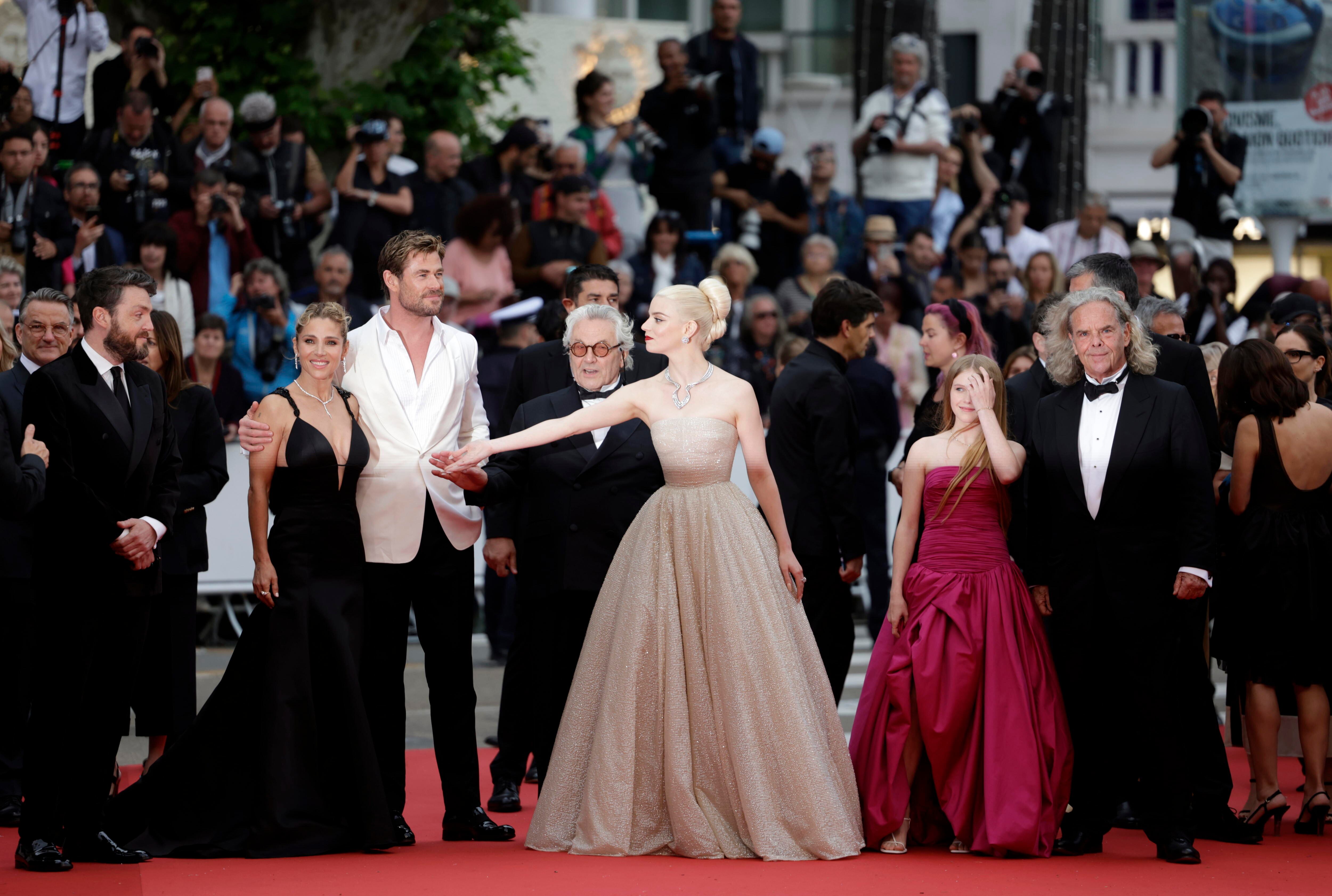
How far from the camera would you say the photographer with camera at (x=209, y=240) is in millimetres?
11938

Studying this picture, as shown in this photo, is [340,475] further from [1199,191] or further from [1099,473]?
[1199,191]

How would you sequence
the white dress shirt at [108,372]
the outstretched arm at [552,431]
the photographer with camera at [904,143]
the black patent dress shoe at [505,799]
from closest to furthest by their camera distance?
the white dress shirt at [108,372] < the outstretched arm at [552,431] < the black patent dress shoe at [505,799] < the photographer with camera at [904,143]

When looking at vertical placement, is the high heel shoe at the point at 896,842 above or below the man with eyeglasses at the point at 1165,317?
below

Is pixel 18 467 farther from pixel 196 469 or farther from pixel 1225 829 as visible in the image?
pixel 1225 829

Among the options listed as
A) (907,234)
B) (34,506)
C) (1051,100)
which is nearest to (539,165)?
(907,234)

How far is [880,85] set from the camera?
17453 millimetres

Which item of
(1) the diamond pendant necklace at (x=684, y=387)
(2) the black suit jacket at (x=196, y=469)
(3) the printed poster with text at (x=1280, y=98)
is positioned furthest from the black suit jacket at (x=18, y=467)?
(3) the printed poster with text at (x=1280, y=98)

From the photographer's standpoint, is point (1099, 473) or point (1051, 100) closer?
point (1099, 473)

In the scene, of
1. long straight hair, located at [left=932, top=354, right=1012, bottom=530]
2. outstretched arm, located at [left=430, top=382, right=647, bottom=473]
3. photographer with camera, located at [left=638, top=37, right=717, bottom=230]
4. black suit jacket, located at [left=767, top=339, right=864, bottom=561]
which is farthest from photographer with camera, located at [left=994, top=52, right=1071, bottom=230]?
outstretched arm, located at [left=430, top=382, right=647, bottom=473]

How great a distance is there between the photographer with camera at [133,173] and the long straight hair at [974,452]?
264 inches

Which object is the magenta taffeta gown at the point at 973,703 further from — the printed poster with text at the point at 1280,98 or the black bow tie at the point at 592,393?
the printed poster with text at the point at 1280,98

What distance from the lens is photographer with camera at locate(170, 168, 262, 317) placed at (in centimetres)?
1194

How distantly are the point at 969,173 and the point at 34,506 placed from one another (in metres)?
10.7

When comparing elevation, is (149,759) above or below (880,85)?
below
